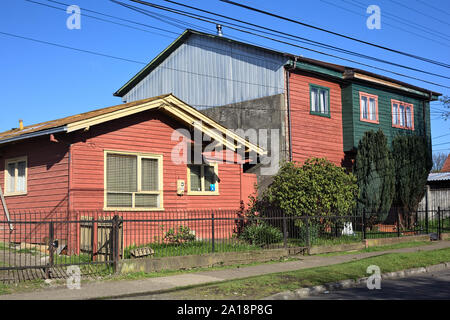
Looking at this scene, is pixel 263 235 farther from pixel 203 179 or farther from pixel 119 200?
pixel 119 200

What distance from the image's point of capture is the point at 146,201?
52.3 feet

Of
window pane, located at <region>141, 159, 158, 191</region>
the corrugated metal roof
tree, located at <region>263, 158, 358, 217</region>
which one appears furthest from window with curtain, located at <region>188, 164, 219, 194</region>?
the corrugated metal roof

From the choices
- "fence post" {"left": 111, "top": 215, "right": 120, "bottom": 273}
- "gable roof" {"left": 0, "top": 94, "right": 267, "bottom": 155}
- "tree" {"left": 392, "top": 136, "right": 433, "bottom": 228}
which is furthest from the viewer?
"tree" {"left": 392, "top": 136, "right": 433, "bottom": 228}

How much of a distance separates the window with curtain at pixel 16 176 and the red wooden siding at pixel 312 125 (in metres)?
10.9

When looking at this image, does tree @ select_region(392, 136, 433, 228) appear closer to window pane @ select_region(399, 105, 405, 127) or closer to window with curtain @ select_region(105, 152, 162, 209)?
window pane @ select_region(399, 105, 405, 127)

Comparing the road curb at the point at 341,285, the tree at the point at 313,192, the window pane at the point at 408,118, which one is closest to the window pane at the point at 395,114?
the window pane at the point at 408,118

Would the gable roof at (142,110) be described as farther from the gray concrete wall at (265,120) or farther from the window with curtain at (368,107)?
the window with curtain at (368,107)

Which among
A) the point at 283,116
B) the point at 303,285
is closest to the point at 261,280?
the point at 303,285

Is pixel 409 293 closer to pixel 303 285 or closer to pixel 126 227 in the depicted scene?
A: pixel 303 285

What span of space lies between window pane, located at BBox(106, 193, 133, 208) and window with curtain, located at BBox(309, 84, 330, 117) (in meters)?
10.4

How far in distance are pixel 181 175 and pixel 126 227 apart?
3384 mm

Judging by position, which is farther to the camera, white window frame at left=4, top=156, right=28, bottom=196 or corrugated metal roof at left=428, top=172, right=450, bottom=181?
corrugated metal roof at left=428, top=172, right=450, bottom=181

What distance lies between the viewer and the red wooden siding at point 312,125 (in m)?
21.6

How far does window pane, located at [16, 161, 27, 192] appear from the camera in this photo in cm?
1625
